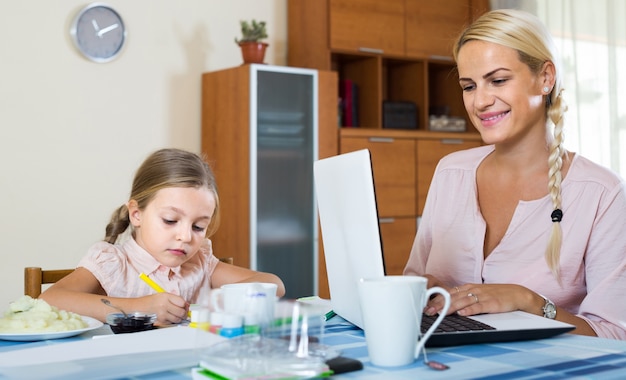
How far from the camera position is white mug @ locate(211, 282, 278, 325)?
97cm

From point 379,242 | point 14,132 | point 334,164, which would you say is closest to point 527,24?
point 334,164

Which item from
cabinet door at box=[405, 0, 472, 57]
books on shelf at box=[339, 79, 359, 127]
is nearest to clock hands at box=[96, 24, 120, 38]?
books on shelf at box=[339, 79, 359, 127]

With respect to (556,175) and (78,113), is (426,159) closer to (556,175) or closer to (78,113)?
(78,113)

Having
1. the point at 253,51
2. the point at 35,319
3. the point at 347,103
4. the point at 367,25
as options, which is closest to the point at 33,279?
the point at 35,319

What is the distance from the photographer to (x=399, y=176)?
15.4 ft

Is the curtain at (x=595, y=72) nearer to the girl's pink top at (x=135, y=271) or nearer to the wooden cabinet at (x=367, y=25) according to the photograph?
the wooden cabinet at (x=367, y=25)

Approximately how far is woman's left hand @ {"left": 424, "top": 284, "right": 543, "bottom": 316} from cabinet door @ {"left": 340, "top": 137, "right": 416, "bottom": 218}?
3033mm

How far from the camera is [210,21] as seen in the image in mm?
4430

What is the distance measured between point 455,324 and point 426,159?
11.7 feet

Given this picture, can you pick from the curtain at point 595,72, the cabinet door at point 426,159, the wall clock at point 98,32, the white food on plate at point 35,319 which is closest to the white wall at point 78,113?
the wall clock at point 98,32

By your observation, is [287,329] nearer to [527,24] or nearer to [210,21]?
[527,24]

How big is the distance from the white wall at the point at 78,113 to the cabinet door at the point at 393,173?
986 mm

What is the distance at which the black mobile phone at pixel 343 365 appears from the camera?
3.39 feet

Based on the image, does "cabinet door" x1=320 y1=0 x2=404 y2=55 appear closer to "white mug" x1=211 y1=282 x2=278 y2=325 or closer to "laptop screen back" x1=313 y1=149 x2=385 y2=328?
"laptop screen back" x1=313 y1=149 x2=385 y2=328
